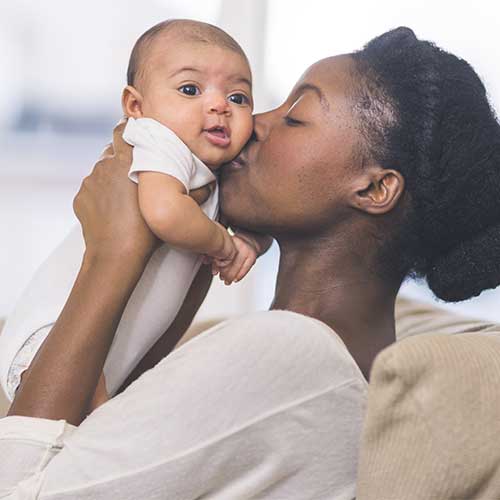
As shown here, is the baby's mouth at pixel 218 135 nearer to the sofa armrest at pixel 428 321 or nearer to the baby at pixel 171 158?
the baby at pixel 171 158

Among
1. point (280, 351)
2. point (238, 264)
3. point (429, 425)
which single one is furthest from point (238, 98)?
point (429, 425)

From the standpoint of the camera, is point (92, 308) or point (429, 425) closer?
point (429, 425)

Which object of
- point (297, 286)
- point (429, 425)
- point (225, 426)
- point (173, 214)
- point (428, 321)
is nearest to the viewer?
point (429, 425)

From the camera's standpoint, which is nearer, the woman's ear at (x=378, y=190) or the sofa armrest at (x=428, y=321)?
the woman's ear at (x=378, y=190)

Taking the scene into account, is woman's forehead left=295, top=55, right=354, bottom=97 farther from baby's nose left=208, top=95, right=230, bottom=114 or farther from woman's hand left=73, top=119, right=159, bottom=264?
woman's hand left=73, top=119, right=159, bottom=264

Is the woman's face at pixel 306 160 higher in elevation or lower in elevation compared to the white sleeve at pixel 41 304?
higher

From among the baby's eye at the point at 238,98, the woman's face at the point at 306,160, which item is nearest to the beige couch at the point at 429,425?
the woman's face at the point at 306,160

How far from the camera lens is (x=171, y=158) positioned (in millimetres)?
1648

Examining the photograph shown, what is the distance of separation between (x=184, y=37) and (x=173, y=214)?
0.34 metres

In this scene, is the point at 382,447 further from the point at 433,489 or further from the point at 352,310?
the point at 352,310

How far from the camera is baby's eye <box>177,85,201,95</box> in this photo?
67.8 inches

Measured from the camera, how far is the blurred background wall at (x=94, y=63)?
12.5 ft

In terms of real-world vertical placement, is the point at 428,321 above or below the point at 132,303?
below

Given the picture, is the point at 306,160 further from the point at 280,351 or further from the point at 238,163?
the point at 280,351
